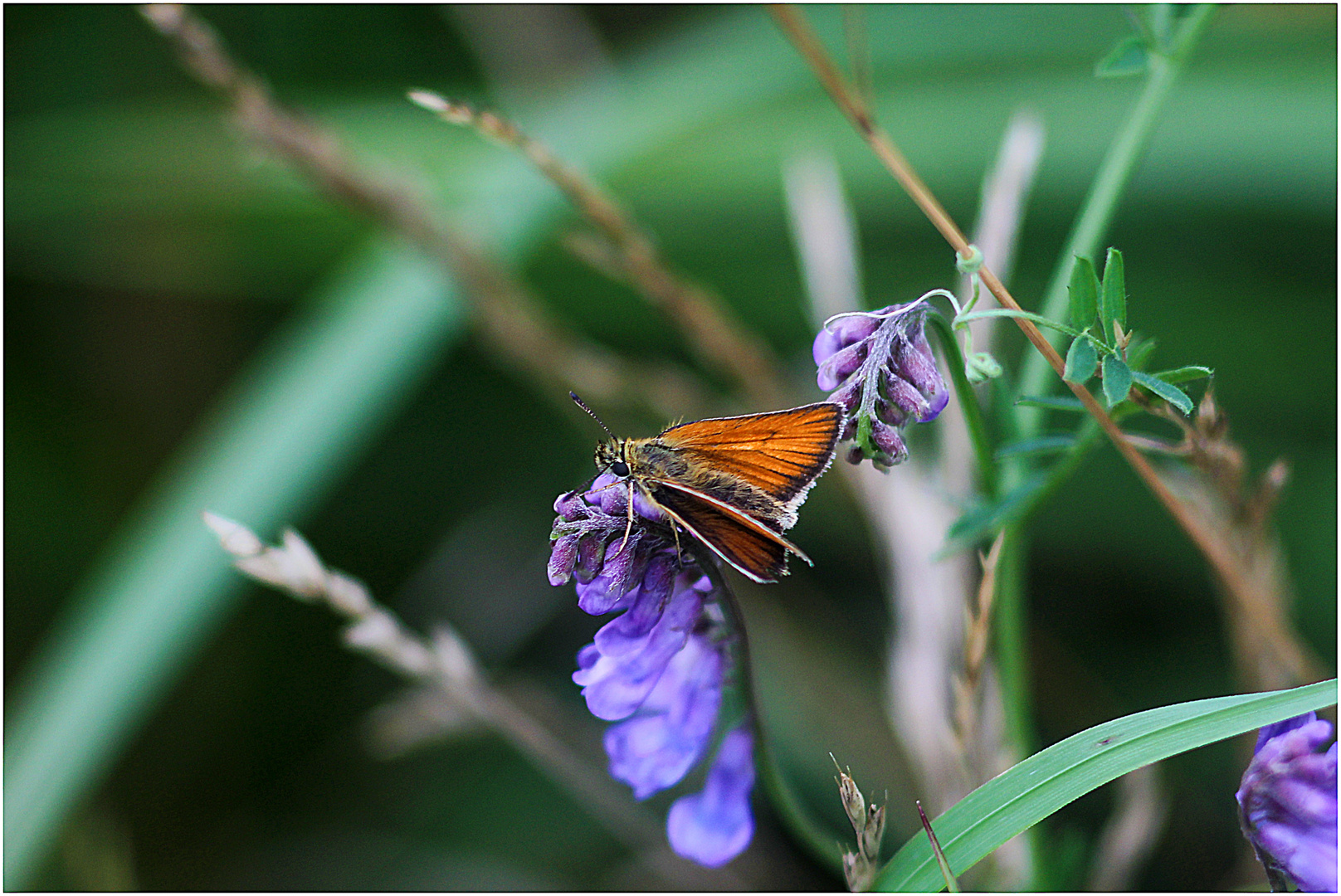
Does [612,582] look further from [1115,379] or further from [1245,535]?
[1245,535]

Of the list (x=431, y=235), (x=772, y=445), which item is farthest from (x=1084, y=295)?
(x=431, y=235)

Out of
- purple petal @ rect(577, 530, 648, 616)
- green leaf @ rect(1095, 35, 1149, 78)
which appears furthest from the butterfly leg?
green leaf @ rect(1095, 35, 1149, 78)

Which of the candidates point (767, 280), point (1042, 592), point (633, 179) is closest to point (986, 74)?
point (767, 280)

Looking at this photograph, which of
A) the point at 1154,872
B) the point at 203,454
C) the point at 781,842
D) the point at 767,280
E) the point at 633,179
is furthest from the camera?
the point at 767,280

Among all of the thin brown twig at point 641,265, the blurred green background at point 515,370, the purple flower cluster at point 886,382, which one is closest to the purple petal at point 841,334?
the purple flower cluster at point 886,382

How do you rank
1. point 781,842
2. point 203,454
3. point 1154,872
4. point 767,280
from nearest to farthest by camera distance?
point 1154,872 → point 781,842 → point 203,454 → point 767,280

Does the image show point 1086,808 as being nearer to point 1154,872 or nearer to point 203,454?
point 1154,872
